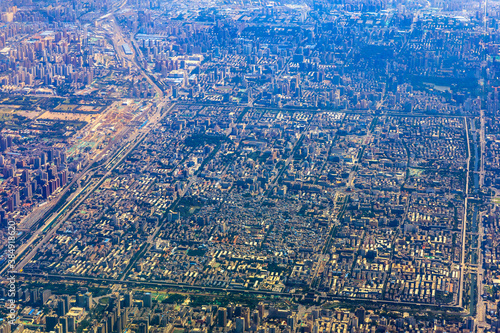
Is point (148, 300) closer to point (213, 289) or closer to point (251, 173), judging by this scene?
point (213, 289)

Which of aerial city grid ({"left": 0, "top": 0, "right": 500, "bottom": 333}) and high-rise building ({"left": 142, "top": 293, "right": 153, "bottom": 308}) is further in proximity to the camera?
aerial city grid ({"left": 0, "top": 0, "right": 500, "bottom": 333})

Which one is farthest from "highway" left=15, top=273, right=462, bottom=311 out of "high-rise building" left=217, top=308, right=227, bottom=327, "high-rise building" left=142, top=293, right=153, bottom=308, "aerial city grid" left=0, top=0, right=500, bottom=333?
"high-rise building" left=217, top=308, right=227, bottom=327

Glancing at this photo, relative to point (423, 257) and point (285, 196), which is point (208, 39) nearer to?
point (285, 196)

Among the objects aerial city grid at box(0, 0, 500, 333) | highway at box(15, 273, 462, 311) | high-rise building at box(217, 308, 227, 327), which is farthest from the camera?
aerial city grid at box(0, 0, 500, 333)

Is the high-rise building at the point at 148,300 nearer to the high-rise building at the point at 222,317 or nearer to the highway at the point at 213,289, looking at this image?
the highway at the point at 213,289

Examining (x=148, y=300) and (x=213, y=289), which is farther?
(x=213, y=289)

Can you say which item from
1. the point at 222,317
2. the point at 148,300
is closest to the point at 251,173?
the point at 148,300

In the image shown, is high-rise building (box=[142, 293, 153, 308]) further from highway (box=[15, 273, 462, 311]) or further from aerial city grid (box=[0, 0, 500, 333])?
highway (box=[15, 273, 462, 311])

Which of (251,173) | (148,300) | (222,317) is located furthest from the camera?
(251,173)

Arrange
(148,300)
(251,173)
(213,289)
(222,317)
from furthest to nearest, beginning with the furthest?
(251,173) < (213,289) < (148,300) < (222,317)
